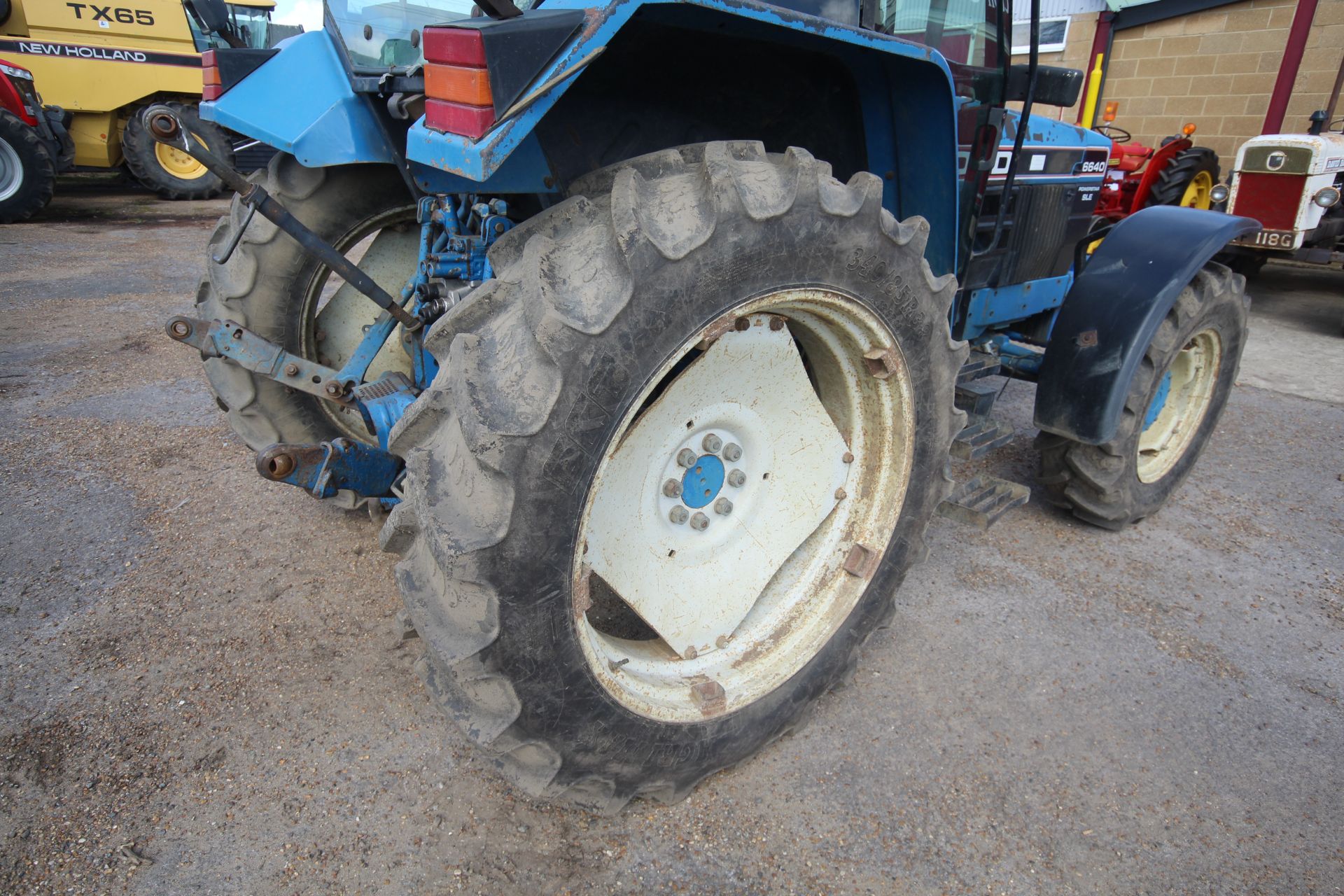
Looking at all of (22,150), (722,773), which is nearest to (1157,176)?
(722,773)

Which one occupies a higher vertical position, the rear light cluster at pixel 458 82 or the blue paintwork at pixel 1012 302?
the rear light cluster at pixel 458 82

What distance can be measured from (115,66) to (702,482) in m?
12.3

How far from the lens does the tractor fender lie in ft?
8.55

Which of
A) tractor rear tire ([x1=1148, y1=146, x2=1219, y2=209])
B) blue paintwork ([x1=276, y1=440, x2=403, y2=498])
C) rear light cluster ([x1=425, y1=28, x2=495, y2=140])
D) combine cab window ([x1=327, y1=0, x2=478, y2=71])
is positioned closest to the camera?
rear light cluster ([x1=425, y1=28, x2=495, y2=140])

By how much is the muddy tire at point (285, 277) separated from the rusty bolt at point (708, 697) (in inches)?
64.1

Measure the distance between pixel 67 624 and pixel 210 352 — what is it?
95cm

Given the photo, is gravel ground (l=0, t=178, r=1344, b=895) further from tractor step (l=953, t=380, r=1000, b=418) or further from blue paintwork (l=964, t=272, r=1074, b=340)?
blue paintwork (l=964, t=272, r=1074, b=340)

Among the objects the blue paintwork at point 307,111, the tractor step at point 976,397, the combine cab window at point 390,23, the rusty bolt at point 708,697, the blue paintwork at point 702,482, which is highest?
the combine cab window at point 390,23

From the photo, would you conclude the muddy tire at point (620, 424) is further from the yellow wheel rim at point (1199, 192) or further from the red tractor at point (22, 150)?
the red tractor at point (22, 150)

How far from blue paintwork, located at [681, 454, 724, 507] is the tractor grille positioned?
180cm

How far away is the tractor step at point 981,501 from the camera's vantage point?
8.34ft

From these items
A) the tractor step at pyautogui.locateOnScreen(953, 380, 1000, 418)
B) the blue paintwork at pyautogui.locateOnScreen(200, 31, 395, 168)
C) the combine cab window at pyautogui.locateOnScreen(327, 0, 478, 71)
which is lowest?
the tractor step at pyautogui.locateOnScreen(953, 380, 1000, 418)

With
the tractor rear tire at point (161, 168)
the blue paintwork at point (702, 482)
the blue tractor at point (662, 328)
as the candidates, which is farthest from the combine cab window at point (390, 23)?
the tractor rear tire at point (161, 168)

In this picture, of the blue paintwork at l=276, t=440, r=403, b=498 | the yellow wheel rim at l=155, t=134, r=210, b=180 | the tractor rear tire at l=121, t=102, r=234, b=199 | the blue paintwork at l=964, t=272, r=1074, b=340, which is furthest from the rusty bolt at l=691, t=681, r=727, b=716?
the yellow wheel rim at l=155, t=134, r=210, b=180
